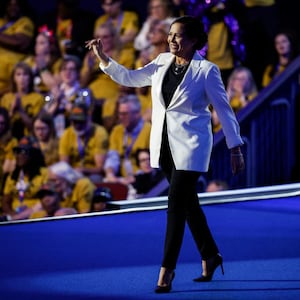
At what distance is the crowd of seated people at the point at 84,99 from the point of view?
7.07 m

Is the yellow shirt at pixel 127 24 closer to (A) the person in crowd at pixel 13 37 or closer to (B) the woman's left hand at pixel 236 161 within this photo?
(A) the person in crowd at pixel 13 37

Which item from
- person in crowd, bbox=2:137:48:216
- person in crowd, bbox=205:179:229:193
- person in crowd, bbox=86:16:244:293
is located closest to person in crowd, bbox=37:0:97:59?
person in crowd, bbox=2:137:48:216

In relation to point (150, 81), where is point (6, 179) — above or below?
below

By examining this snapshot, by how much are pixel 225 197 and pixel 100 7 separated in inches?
112

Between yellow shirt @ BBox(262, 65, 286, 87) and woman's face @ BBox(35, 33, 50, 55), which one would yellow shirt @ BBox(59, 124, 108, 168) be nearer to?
woman's face @ BBox(35, 33, 50, 55)

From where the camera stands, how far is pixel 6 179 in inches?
303

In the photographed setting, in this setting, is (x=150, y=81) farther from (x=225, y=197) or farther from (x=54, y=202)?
(x=54, y=202)

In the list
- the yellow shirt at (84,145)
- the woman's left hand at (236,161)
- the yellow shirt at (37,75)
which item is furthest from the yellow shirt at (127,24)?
the woman's left hand at (236,161)

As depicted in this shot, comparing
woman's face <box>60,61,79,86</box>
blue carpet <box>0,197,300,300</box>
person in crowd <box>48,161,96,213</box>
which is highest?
woman's face <box>60,61,79,86</box>

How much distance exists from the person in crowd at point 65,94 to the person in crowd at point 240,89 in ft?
4.35

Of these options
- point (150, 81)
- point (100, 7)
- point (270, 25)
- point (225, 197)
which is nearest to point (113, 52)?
point (100, 7)

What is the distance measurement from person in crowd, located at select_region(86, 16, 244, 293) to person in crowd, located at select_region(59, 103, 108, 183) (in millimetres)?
3575

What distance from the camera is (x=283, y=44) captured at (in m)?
6.89

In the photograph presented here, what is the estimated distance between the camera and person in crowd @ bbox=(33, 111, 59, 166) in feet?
25.0
